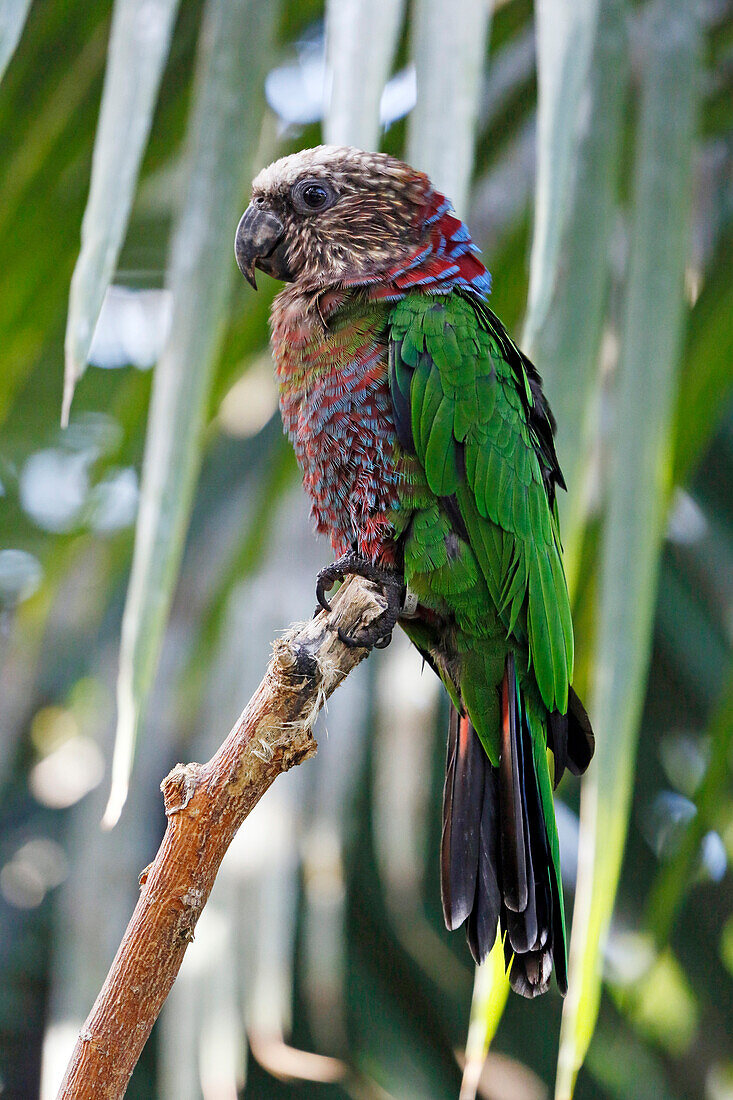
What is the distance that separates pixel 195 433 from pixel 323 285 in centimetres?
66

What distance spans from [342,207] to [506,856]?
125 centimetres

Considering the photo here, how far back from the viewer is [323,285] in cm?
176

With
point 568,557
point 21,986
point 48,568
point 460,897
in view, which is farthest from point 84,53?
point 21,986

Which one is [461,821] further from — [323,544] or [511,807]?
[323,544]

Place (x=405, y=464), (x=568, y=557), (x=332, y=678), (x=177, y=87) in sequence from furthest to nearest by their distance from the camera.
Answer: (x=177, y=87) < (x=405, y=464) < (x=568, y=557) < (x=332, y=678)

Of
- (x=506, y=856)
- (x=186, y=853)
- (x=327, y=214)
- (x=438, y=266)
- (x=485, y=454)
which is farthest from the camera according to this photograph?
(x=327, y=214)

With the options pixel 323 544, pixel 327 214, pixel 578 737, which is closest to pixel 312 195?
pixel 327 214

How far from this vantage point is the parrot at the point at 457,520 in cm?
159

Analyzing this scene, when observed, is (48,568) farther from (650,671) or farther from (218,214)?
(650,671)

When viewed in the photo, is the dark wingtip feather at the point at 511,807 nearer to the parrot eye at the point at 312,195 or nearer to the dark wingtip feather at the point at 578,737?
the dark wingtip feather at the point at 578,737

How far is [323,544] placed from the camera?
3.20m

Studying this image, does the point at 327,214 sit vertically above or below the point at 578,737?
above

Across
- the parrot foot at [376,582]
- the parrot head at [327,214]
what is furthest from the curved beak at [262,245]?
the parrot foot at [376,582]

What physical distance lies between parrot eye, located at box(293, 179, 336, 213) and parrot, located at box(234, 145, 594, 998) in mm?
197
